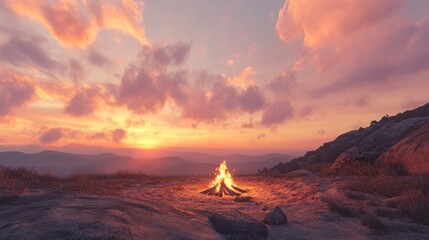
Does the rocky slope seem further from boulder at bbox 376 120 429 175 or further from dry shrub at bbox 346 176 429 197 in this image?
dry shrub at bbox 346 176 429 197

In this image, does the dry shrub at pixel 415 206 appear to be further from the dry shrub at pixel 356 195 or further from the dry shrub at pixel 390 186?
the dry shrub at pixel 356 195

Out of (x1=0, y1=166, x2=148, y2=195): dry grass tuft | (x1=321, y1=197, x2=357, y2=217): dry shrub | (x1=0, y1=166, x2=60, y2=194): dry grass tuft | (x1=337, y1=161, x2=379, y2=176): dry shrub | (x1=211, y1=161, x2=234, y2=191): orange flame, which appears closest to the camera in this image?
(x1=321, y1=197, x2=357, y2=217): dry shrub

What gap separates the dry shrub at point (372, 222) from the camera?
746 cm

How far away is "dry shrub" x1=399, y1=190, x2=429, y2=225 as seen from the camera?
7.90m

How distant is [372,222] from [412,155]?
9134mm

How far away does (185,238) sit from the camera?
5.86m

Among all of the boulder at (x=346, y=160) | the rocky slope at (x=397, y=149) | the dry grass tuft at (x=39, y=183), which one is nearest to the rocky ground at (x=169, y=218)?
the dry grass tuft at (x=39, y=183)

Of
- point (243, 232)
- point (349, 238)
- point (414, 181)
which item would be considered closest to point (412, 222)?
point (349, 238)

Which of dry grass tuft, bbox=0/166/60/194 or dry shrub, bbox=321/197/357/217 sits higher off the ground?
Answer: dry grass tuft, bbox=0/166/60/194

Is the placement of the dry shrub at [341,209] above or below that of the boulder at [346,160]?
below

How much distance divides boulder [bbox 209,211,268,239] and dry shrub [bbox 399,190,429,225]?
4556 millimetres

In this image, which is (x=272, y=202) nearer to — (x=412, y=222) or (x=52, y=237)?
(x=412, y=222)

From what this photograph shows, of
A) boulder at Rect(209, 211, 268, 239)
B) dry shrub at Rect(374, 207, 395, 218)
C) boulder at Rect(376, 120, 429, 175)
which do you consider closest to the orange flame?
boulder at Rect(209, 211, 268, 239)

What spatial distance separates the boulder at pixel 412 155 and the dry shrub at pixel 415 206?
5090mm
